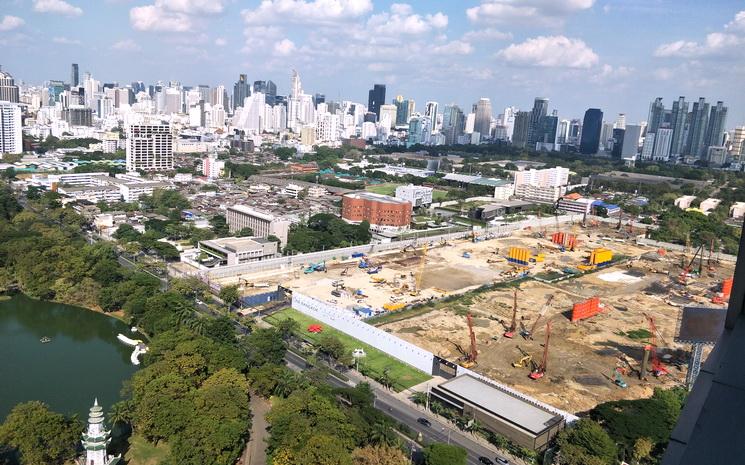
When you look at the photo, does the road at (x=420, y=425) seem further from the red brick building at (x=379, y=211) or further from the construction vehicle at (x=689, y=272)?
the red brick building at (x=379, y=211)

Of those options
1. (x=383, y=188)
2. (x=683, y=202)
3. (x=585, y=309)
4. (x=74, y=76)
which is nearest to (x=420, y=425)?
(x=585, y=309)

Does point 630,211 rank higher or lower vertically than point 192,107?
lower

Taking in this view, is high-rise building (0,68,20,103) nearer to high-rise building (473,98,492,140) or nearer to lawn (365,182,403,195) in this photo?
lawn (365,182,403,195)

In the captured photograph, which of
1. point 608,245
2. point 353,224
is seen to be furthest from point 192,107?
point 608,245

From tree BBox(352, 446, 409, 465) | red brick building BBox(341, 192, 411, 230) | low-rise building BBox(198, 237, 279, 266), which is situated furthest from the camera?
red brick building BBox(341, 192, 411, 230)

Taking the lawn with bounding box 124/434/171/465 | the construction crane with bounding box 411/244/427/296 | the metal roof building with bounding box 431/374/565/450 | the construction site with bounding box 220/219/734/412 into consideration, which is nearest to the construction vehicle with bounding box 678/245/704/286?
the construction site with bounding box 220/219/734/412

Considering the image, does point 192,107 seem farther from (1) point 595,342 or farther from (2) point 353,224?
(1) point 595,342

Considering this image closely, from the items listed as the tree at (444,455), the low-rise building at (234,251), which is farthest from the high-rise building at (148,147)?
the tree at (444,455)
